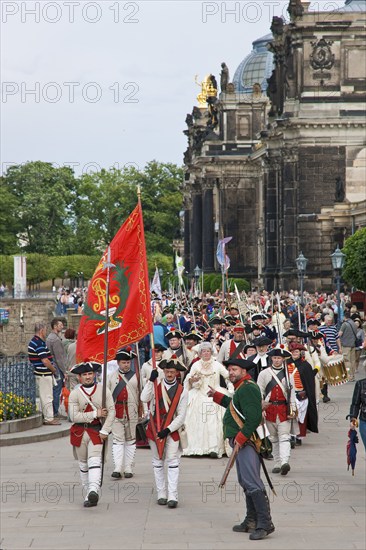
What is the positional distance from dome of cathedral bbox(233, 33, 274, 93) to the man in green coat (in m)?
101

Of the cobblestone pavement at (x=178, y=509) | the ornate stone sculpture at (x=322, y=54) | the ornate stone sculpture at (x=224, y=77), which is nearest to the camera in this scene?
the cobblestone pavement at (x=178, y=509)

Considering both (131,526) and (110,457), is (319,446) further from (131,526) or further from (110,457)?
(131,526)

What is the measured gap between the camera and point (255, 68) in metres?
115

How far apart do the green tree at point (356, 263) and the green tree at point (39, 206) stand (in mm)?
77576

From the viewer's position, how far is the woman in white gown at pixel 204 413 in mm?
19484

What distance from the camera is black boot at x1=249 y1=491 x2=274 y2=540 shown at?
1362 cm

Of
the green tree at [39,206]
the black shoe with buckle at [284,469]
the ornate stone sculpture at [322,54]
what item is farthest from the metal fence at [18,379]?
the green tree at [39,206]

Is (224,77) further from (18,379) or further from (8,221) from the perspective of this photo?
(18,379)

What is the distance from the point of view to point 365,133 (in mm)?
73000

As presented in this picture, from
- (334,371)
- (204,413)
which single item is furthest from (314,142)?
(204,413)

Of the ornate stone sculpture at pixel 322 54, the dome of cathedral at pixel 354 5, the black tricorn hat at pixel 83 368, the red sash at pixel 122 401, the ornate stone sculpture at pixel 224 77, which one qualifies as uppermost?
the dome of cathedral at pixel 354 5

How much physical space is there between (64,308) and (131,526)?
61.2m

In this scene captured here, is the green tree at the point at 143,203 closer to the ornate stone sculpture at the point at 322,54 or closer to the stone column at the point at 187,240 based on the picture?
the stone column at the point at 187,240

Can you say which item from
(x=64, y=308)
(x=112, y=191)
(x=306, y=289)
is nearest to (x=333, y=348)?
(x=306, y=289)
